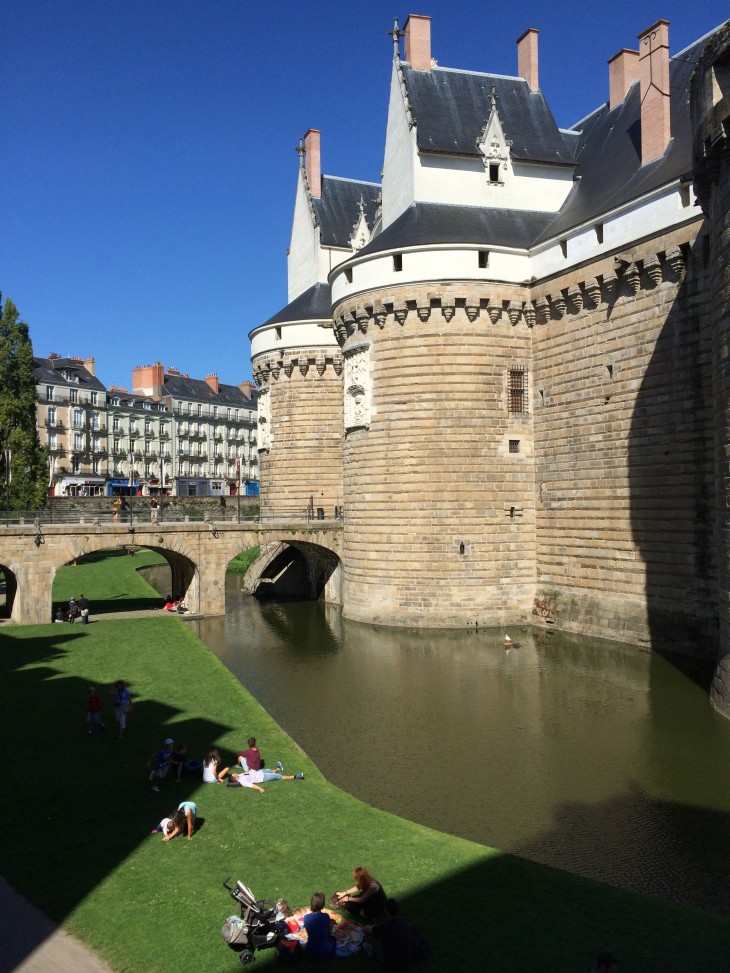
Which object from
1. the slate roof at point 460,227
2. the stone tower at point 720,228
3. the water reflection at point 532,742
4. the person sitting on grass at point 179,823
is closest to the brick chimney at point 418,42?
the slate roof at point 460,227

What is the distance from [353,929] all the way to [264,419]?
31.1m

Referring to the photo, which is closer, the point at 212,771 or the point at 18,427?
the point at 212,771

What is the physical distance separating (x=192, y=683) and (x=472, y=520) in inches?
437

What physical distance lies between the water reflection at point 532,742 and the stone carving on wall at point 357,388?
7.79m

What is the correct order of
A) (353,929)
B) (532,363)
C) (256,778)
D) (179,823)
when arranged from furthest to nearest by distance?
1. (532,363)
2. (256,778)
3. (179,823)
4. (353,929)

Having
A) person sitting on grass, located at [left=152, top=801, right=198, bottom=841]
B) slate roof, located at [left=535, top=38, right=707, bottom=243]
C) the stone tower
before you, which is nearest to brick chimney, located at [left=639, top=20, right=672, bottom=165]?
slate roof, located at [left=535, top=38, right=707, bottom=243]

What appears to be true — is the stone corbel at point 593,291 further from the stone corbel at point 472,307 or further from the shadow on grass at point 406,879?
the shadow on grass at point 406,879

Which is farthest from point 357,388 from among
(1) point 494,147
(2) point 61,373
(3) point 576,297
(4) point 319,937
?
(2) point 61,373

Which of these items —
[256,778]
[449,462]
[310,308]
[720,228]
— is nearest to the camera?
[256,778]

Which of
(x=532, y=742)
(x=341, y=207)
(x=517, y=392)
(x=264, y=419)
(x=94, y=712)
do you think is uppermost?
(x=341, y=207)

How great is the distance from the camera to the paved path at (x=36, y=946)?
754 centimetres

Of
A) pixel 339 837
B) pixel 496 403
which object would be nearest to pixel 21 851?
pixel 339 837

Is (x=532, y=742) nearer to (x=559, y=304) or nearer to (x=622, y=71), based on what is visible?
(x=559, y=304)

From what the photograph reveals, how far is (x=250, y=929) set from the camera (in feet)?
26.0
